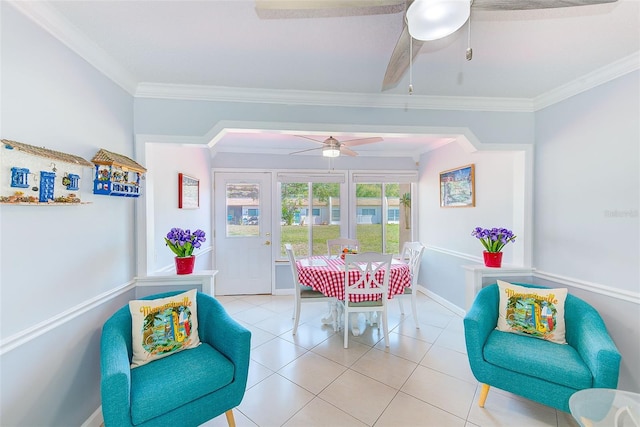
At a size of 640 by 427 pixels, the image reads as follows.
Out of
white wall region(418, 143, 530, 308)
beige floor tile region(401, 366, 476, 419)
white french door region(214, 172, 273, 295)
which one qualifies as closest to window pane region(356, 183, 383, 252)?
white wall region(418, 143, 530, 308)

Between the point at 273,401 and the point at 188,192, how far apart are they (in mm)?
2443

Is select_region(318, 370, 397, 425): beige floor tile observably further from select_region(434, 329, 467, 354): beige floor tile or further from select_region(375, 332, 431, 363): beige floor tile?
select_region(434, 329, 467, 354): beige floor tile

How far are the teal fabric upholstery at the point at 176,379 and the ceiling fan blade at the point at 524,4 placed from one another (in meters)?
1.98

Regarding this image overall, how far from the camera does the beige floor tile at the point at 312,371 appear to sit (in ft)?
7.24

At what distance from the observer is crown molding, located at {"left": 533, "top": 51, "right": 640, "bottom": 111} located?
6.15ft

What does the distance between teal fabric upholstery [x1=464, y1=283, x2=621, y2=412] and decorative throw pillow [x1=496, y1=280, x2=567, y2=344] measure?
6 cm

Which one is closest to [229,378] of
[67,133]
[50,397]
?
[50,397]

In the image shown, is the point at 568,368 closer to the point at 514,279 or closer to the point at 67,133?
the point at 514,279

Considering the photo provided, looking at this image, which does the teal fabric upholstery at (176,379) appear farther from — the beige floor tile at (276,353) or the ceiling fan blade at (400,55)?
the ceiling fan blade at (400,55)

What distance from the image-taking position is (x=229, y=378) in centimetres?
164

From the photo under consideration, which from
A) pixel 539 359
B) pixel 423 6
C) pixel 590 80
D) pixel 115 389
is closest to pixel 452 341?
pixel 539 359

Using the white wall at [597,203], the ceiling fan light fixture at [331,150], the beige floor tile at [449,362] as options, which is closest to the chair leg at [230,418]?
the beige floor tile at [449,362]

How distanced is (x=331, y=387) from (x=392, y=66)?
2258 mm

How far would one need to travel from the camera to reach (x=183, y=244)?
2.28 m
